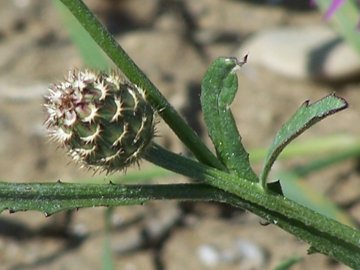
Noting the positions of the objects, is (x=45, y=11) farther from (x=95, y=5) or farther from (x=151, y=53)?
(x=151, y=53)

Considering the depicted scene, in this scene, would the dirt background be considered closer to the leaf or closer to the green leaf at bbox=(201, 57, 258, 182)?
the leaf

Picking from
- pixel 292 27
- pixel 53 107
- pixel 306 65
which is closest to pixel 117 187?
pixel 53 107

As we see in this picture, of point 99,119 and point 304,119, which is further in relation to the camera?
point 304,119

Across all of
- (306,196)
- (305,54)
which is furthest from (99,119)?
(305,54)

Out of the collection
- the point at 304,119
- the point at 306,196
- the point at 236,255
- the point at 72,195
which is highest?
the point at 72,195

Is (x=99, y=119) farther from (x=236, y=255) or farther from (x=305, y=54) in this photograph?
(x=305, y=54)

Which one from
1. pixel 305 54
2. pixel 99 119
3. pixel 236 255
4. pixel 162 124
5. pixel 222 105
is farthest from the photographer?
pixel 305 54

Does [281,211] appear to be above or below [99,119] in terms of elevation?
Result: below

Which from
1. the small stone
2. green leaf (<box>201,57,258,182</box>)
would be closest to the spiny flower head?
green leaf (<box>201,57,258,182</box>)
